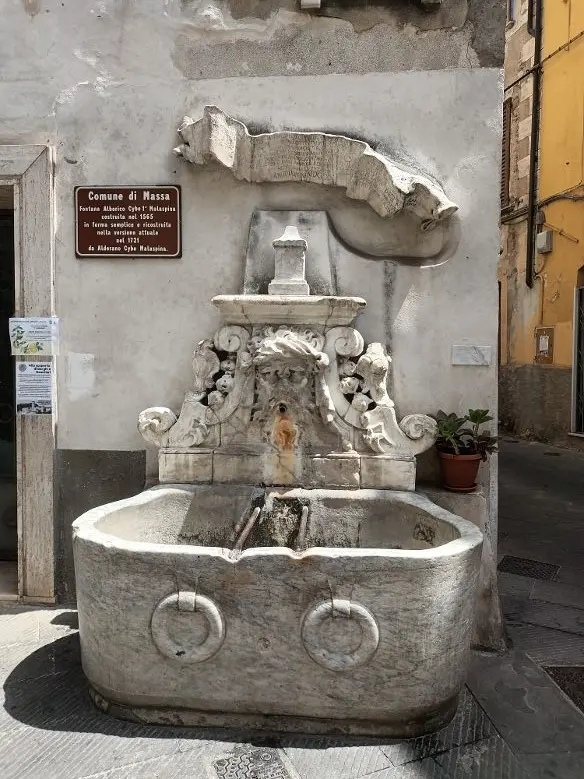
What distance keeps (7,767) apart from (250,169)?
2761 millimetres

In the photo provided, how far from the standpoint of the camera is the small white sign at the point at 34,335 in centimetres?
324

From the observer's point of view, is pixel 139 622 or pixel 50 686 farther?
pixel 50 686

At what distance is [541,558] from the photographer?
13.7 ft

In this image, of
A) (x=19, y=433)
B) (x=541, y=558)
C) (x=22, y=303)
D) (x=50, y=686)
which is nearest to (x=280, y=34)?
(x=22, y=303)

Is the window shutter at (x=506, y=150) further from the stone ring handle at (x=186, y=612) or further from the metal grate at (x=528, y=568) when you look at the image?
the stone ring handle at (x=186, y=612)

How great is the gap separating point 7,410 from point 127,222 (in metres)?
1.58

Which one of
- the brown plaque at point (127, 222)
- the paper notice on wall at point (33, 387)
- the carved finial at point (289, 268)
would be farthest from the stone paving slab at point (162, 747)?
the brown plaque at point (127, 222)

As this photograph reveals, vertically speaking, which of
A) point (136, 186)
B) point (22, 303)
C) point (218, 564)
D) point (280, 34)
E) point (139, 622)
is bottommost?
point (139, 622)

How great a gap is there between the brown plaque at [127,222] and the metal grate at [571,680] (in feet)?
8.95

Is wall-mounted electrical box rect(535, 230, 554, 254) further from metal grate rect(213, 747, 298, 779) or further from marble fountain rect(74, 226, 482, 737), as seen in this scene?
metal grate rect(213, 747, 298, 779)

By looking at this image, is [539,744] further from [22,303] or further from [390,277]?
[22,303]

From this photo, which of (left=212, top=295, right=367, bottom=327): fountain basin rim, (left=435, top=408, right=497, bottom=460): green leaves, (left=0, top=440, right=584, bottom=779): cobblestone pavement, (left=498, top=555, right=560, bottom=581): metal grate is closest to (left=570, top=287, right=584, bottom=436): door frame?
(left=498, top=555, right=560, bottom=581): metal grate

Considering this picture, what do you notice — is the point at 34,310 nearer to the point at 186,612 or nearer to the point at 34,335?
the point at 34,335

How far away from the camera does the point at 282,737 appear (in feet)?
7.07
